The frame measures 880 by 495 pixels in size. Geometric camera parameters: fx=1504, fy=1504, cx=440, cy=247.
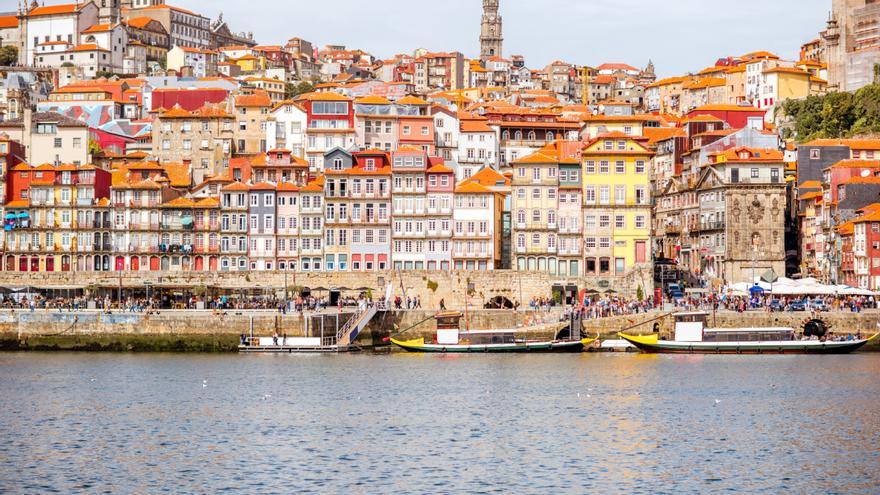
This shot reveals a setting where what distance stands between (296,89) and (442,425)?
12133 cm

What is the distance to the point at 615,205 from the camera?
290 feet

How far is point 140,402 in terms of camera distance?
55.0 metres

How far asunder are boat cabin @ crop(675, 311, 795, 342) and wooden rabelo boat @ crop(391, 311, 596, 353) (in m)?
4.49

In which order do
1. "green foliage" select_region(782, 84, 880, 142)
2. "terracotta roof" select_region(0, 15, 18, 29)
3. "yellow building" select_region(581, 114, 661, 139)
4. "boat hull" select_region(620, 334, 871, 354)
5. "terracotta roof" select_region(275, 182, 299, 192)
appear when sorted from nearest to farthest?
"boat hull" select_region(620, 334, 871, 354), "terracotta roof" select_region(275, 182, 299, 192), "yellow building" select_region(581, 114, 661, 139), "green foliage" select_region(782, 84, 880, 142), "terracotta roof" select_region(0, 15, 18, 29)

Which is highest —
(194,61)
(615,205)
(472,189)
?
(194,61)

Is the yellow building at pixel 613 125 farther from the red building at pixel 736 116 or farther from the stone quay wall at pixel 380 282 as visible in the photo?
the stone quay wall at pixel 380 282

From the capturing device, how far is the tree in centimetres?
18200

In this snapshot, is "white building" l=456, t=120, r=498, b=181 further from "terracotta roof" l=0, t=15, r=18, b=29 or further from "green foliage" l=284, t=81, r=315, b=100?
"terracotta roof" l=0, t=15, r=18, b=29

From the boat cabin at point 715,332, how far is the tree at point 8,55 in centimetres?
12697

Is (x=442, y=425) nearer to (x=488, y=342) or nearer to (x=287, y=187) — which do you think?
(x=488, y=342)

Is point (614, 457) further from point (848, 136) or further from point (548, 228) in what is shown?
point (848, 136)

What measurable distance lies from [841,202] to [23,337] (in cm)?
4865

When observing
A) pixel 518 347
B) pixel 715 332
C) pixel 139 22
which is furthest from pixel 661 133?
pixel 139 22

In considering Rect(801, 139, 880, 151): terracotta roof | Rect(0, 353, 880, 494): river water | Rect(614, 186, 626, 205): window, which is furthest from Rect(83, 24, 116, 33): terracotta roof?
Rect(0, 353, 880, 494): river water
